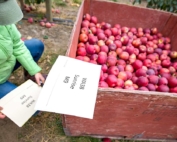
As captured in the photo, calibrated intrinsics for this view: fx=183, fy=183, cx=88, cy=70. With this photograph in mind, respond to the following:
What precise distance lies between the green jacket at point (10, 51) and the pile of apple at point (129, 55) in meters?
0.55

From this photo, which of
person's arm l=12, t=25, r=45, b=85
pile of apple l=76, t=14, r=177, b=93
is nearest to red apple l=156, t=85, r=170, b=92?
pile of apple l=76, t=14, r=177, b=93

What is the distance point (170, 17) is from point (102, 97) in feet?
6.16

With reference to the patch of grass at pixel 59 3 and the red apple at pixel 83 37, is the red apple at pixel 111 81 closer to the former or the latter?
the red apple at pixel 83 37

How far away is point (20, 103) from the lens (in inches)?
61.3

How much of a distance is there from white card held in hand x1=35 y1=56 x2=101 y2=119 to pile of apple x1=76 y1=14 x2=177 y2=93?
0.43 metres

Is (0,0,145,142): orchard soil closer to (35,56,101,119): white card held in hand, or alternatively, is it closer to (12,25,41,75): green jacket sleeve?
(12,25,41,75): green jacket sleeve

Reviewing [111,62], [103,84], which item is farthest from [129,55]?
[103,84]

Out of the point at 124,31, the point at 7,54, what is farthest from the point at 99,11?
the point at 7,54

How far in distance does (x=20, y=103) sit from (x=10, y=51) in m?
0.48

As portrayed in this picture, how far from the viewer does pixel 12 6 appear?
1.17 meters

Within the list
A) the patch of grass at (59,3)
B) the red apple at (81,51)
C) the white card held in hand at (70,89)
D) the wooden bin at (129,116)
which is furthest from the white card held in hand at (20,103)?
the patch of grass at (59,3)

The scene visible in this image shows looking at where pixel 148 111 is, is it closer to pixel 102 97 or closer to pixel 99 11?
pixel 102 97

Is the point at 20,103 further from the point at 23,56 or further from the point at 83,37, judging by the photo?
the point at 83,37

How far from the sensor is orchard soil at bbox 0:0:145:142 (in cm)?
203
